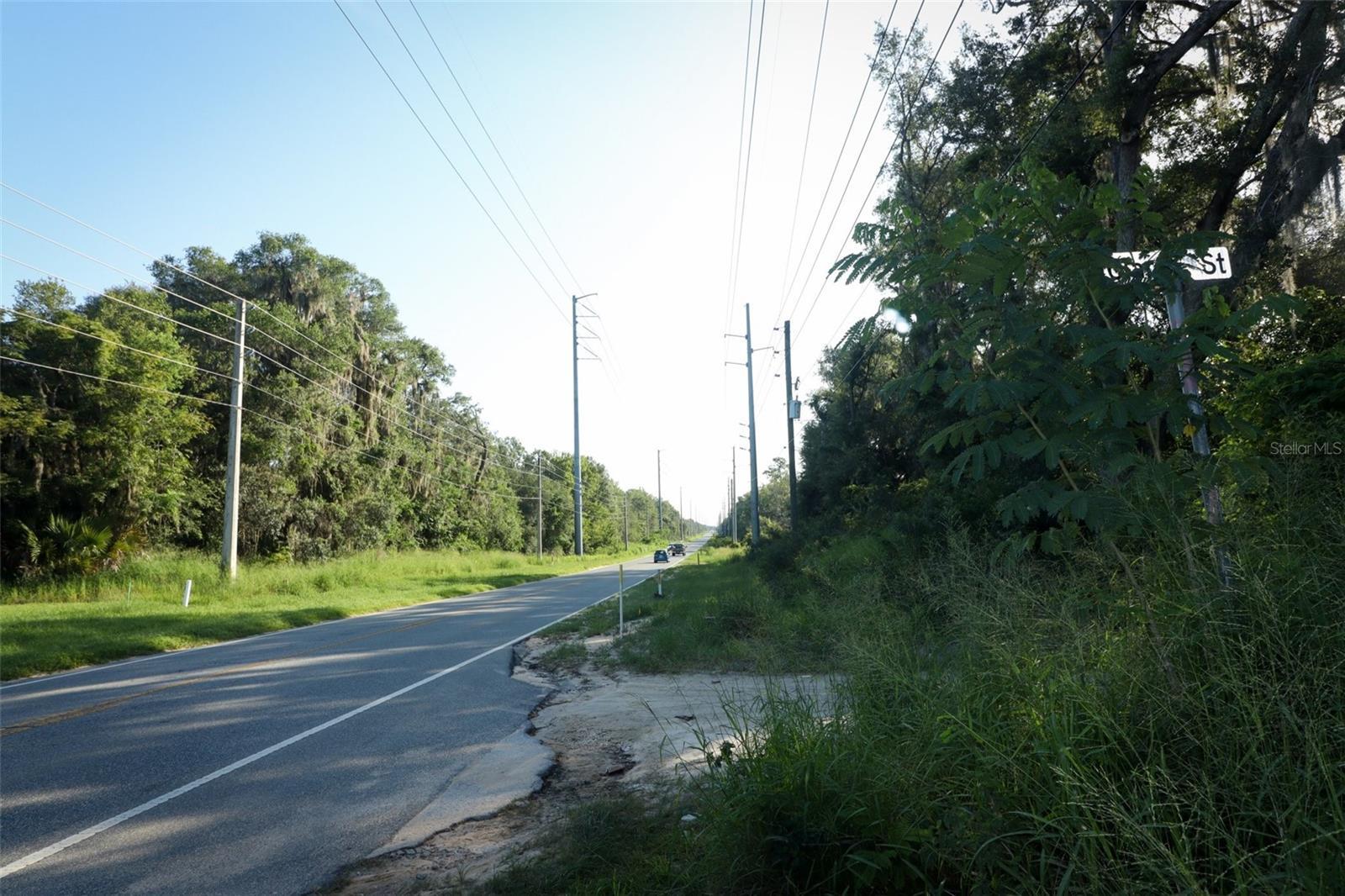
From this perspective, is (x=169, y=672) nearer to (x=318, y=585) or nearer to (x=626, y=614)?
(x=626, y=614)

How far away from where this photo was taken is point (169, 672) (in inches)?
457

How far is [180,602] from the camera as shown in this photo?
2262cm

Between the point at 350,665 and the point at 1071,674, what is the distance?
10.9m

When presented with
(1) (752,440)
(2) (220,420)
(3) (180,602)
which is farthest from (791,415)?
(2) (220,420)

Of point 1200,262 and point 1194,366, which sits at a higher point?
point 1200,262

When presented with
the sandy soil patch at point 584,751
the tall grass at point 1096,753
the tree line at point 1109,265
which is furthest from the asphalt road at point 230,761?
the tree line at point 1109,265

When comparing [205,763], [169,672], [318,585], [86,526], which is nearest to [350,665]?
[169,672]

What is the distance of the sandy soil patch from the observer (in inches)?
173

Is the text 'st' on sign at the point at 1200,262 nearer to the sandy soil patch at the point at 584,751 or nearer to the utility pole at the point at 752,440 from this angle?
the sandy soil patch at the point at 584,751

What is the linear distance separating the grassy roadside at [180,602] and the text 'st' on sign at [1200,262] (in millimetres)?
15630

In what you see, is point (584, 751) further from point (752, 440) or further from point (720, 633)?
point (752, 440)

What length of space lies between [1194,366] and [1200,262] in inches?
33.0

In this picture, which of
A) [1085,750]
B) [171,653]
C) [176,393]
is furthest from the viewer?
[176,393]

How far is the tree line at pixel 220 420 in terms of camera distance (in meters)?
28.2
